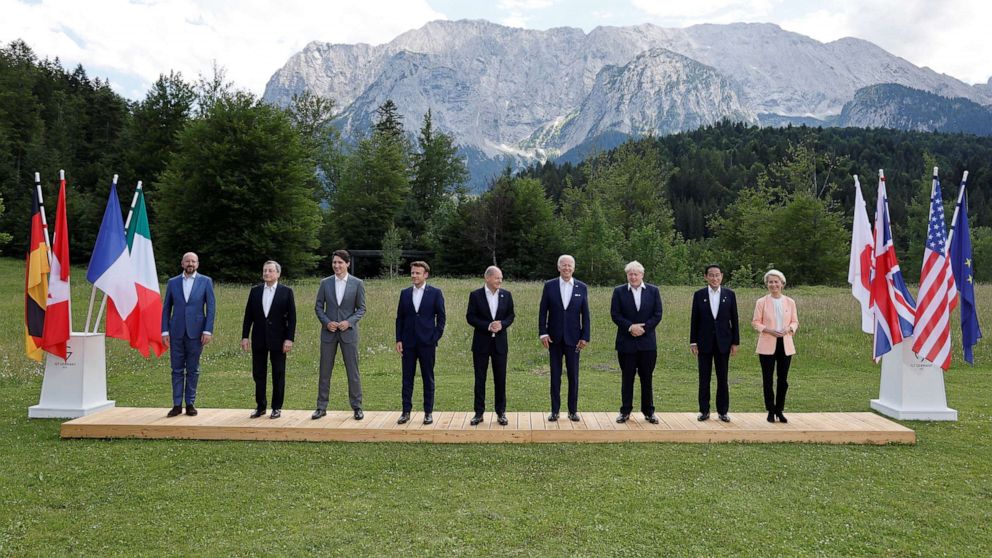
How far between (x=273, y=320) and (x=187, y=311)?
49.6 inches

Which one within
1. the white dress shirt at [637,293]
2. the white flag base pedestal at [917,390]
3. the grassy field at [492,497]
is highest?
the white dress shirt at [637,293]

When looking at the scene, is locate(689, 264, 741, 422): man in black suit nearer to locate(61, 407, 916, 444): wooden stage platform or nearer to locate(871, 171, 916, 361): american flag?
locate(61, 407, 916, 444): wooden stage platform

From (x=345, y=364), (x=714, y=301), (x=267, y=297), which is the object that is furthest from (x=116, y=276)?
(x=714, y=301)

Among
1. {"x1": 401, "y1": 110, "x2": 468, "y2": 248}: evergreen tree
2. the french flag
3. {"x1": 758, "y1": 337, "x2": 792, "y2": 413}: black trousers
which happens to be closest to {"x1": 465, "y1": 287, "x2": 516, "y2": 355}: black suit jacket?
{"x1": 758, "y1": 337, "x2": 792, "y2": 413}: black trousers

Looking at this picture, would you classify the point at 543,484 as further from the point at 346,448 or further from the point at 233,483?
the point at 233,483

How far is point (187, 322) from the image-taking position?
871cm

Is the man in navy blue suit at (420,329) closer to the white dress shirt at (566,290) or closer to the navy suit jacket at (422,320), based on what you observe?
the navy suit jacket at (422,320)

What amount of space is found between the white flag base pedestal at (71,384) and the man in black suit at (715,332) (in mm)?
8964

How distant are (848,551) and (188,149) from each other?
39306mm

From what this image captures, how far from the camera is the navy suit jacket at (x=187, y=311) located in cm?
870

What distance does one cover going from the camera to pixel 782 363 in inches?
338

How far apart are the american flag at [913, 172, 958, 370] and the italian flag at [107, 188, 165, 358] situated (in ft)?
37.7

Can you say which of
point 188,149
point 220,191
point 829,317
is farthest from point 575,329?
point 188,149

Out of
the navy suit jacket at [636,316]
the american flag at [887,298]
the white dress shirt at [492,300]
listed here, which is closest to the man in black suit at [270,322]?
the white dress shirt at [492,300]
